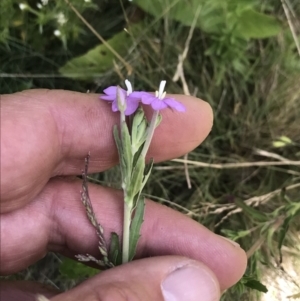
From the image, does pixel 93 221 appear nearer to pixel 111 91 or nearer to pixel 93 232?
pixel 93 232

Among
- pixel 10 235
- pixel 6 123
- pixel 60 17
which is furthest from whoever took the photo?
pixel 60 17

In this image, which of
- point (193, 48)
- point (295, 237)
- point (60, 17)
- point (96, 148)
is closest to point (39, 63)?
point (60, 17)

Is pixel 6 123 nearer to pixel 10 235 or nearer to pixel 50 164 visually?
pixel 50 164

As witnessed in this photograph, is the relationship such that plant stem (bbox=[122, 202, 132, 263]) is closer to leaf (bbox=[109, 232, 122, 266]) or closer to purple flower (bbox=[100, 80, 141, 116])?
A: leaf (bbox=[109, 232, 122, 266])

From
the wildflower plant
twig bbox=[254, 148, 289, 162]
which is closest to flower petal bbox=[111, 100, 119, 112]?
the wildflower plant

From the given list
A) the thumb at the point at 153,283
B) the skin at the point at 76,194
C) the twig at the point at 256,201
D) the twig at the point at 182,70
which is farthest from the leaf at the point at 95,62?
the thumb at the point at 153,283

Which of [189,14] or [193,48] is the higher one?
[189,14]

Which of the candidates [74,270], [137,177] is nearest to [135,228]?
[137,177]

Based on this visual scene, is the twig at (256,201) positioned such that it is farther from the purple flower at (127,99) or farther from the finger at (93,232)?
the purple flower at (127,99)
